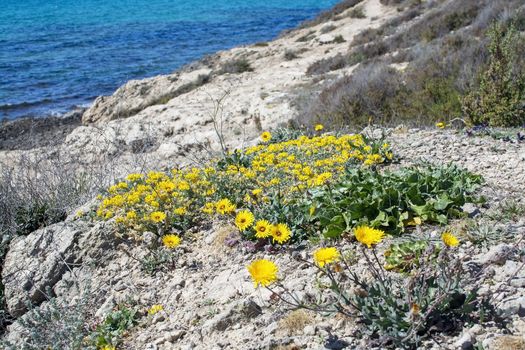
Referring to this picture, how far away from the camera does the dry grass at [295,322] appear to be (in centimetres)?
301

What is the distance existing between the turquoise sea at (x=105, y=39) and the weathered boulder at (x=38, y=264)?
15539 mm

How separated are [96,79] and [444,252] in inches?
900

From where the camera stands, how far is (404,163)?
17.1ft

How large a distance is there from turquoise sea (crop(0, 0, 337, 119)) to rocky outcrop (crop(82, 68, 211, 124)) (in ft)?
8.20

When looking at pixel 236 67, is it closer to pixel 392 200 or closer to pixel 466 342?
pixel 392 200

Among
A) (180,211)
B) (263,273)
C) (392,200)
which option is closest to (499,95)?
(392,200)

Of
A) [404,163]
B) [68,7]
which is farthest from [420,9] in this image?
[68,7]

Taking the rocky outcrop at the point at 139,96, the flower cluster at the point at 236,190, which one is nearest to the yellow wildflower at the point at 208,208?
the flower cluster at the point at 236,190

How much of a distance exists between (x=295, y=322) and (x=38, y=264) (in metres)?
2.79

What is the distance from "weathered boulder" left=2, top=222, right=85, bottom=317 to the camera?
15.4 ft

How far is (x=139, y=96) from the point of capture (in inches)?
712

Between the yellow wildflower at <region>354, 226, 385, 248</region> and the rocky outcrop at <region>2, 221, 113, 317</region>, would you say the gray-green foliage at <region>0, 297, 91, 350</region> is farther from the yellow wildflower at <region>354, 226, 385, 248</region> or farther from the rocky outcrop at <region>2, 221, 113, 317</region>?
the yellow wildflower at <region>354, 226, 385, 248</region>

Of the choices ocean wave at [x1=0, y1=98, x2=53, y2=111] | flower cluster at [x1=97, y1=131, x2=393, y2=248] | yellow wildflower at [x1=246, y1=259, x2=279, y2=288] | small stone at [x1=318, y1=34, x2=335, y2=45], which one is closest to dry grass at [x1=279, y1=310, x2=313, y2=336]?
yellow wildflower at [x1=246, y1=259, x2=279, y2=288]

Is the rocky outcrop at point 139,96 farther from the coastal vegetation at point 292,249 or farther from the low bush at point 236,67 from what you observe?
Result: the coastal vegetation at point 292,249
